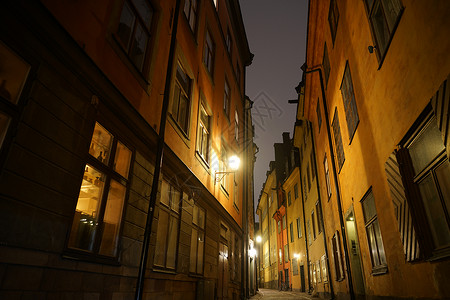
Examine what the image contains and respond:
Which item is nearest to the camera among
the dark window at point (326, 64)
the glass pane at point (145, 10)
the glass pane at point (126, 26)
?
the glass pane at point (126, 26)

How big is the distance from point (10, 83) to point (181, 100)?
547 cm

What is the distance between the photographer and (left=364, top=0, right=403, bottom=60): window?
5.22m

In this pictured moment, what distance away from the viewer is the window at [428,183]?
4.18 meters

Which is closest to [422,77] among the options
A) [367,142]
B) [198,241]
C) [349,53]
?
[367,142]

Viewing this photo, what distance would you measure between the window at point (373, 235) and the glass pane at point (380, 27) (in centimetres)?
358

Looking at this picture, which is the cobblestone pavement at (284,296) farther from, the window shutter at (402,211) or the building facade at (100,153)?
the window shutter at (402,211)

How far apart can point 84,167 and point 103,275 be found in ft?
5.23

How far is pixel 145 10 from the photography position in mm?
6703

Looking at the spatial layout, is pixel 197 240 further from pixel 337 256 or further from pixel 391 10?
pixel 391 10

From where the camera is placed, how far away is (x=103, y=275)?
4.30 metres

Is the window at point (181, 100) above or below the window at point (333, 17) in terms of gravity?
below

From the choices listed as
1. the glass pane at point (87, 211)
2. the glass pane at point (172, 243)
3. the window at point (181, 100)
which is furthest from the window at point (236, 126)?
the glass pane at point (87, 211)

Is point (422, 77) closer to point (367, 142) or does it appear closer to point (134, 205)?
point (367, 142)

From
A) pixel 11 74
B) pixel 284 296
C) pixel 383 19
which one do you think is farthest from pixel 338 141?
pixel 284 296
